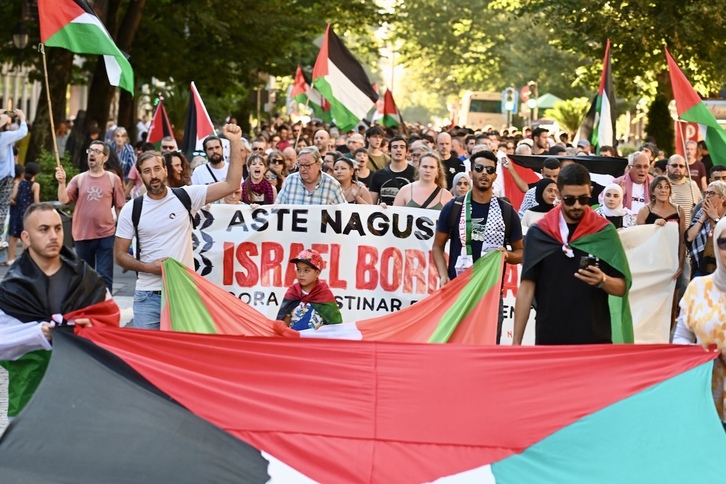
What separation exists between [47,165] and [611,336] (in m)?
16.7

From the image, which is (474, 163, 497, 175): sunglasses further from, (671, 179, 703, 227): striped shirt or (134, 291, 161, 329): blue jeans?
(671, 179, 703, 227): striped shirt

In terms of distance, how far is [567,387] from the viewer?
7164 millimetres

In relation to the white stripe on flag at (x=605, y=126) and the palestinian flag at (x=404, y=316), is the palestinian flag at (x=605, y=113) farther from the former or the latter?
the palestinian flag at (x=404, y=316)

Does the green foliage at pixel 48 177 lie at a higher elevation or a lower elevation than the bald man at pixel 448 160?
lower

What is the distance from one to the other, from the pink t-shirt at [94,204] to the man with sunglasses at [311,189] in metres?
1.90

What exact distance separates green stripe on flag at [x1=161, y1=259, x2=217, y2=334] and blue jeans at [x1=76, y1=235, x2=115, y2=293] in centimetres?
413

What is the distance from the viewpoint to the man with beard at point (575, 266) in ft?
25.8

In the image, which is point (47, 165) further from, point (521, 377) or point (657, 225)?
point (521, 377)

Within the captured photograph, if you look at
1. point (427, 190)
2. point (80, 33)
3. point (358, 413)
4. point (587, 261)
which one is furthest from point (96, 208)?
point (358, 413)

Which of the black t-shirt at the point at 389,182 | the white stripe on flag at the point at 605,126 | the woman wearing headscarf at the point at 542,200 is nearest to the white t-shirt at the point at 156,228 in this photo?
the woman wearing headscarf at the point at 542,200

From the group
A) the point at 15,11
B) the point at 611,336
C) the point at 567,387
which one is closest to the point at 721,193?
the point at 611,336

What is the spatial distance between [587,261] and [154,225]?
3249mm

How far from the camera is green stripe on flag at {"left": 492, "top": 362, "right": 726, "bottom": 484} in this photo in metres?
6.64

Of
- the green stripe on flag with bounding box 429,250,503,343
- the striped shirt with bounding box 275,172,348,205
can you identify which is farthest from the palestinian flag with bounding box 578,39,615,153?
the green stripe on flag with bounding box 429,250,503,343
